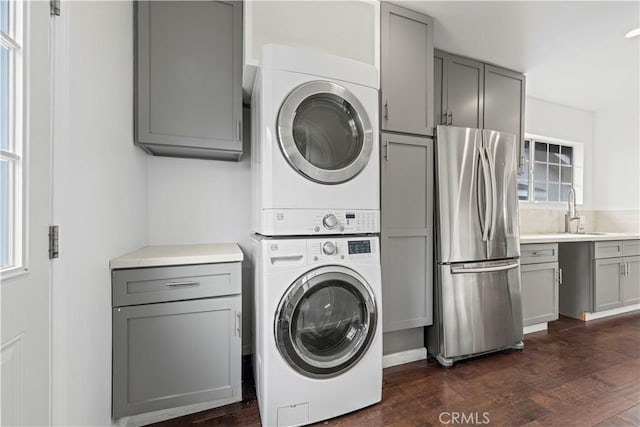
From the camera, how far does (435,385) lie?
1.86 metres

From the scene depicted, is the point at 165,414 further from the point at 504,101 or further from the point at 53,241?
the point at 504,101

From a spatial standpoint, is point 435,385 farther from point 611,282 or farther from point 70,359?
point 611,282

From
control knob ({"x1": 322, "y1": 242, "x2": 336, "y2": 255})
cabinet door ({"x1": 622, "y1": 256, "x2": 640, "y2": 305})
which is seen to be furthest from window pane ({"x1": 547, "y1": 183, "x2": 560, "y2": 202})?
control knob ({"x1": 322, "y1": 242, "x2": 336, "y2": 255})

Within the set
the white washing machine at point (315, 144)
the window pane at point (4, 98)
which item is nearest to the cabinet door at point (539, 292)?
the white washing machine at point (315, 144)

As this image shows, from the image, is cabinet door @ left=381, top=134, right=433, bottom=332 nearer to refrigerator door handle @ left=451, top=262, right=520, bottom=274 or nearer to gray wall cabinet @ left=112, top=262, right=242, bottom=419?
refrigerator door handle @ left=451, top=262, right=520, bottom=274

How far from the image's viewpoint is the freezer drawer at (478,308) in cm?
209

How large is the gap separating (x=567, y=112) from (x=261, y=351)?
4.96 meters

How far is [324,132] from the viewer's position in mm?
1542

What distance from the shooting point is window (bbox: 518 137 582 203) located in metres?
3.61

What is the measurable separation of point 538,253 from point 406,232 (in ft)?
5.18

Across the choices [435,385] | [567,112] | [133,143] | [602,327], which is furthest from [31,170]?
[567,112]

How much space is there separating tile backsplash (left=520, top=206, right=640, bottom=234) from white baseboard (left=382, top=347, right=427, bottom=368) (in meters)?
2.28

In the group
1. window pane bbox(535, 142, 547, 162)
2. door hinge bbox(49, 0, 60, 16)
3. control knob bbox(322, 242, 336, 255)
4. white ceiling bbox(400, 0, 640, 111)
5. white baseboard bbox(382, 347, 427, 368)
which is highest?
white ceiling bbox(400, 0, 640, 111)

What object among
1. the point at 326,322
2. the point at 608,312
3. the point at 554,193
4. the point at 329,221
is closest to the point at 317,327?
the point at 326,322
